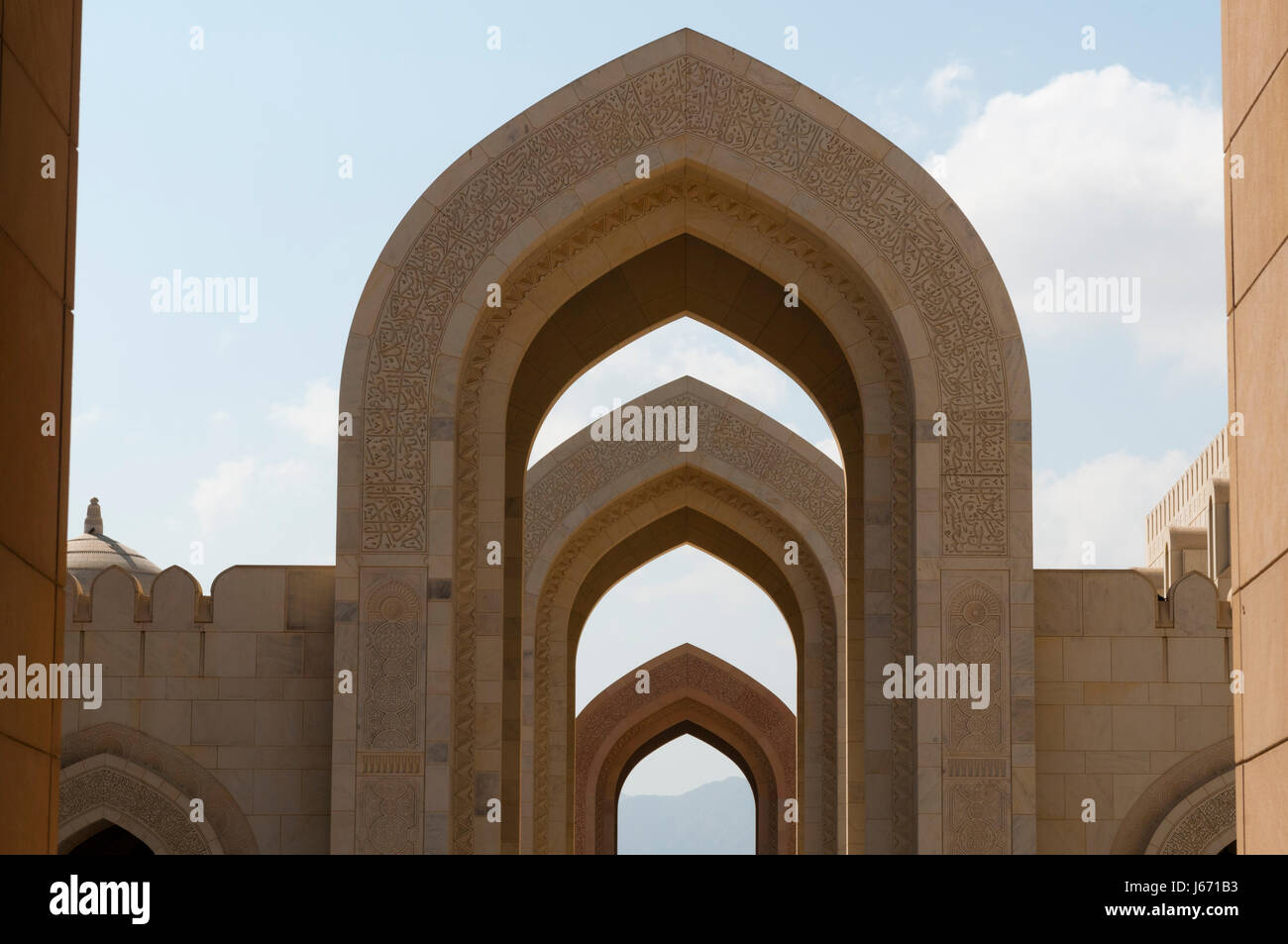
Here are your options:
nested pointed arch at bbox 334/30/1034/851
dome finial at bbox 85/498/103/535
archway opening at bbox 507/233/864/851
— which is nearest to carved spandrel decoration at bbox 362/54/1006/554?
nested pointed arch at bbox 334/30/1034/851

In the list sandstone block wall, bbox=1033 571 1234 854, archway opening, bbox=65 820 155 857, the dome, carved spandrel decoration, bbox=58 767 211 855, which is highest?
the dome

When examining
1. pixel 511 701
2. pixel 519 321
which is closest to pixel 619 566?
pixel 511 701

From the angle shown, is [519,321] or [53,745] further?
[519,321]

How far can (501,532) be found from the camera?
9.73 metres

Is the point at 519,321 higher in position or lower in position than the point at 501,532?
higher

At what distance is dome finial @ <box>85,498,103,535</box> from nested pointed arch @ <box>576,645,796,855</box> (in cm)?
742

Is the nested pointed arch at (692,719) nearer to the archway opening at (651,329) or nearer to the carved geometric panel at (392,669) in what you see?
the archway opening at (651,329)

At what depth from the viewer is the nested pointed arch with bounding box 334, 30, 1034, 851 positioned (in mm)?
8781

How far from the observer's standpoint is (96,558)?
48.2 feet

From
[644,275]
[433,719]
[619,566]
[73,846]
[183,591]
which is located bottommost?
[73,846]

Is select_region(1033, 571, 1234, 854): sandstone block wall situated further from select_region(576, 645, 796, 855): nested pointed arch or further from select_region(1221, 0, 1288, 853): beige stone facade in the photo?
select_region(576, 645, 796, 855): nested pointed arch

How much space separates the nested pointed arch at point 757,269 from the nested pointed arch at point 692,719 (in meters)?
11.1

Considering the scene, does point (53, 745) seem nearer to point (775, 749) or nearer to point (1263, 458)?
point (1263, 458)

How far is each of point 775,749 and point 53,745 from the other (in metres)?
17.7
